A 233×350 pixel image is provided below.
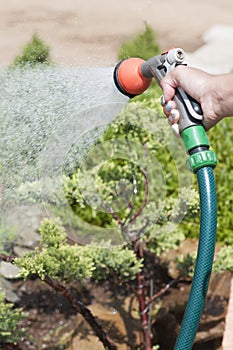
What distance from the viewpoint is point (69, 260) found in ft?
7.52

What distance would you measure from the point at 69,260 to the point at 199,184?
105 centimetres

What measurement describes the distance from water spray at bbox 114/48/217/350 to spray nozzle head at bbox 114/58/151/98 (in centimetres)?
7

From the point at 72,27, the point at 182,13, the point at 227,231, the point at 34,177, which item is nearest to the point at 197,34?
the point at 182,13

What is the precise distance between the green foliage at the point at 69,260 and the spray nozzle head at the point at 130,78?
2.53ft

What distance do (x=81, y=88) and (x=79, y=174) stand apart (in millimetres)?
698

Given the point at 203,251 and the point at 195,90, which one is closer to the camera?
the point at 203,251

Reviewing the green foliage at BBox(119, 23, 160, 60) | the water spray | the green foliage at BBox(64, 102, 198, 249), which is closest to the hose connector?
the water spray

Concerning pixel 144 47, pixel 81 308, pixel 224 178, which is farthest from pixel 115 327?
pixel 144 47

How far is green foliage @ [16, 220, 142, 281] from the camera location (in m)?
2.18

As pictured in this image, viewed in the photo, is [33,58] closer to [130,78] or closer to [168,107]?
[130,78]

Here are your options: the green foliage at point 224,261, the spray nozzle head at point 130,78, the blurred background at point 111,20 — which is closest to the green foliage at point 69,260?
the green foliage at point 224,261

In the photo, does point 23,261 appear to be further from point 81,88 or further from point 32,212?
point 32,212

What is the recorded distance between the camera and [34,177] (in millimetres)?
2246

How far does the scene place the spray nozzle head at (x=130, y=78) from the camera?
1602 millimetres
